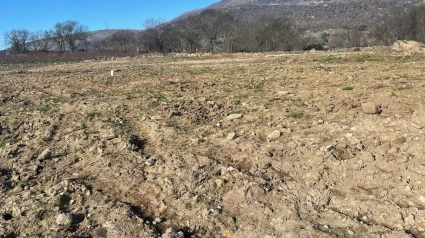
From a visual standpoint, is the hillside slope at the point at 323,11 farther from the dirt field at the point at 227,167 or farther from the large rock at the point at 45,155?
the large rock at the point at 45,155

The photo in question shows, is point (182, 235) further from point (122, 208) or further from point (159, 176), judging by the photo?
point (159, 176)

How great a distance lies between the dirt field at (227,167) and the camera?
351 cm

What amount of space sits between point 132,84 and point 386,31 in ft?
123

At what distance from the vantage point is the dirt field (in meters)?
3.51

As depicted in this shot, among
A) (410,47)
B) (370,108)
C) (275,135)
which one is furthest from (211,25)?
(275,135)

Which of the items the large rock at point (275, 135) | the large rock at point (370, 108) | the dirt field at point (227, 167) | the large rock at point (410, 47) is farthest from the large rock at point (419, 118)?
the large rock at point (410, 47)

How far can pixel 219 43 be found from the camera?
151 ft

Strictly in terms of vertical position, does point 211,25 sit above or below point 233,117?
above

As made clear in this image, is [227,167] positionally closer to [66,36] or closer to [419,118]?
[419,118]

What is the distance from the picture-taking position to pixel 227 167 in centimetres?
444

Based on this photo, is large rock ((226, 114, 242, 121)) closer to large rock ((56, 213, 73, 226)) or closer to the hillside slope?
large rock ((56, 213, 73, 226))

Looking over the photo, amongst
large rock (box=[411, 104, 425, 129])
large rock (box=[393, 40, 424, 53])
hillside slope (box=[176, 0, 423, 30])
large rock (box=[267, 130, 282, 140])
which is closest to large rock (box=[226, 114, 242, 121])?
large rock (box=[267, 130, 282, 140])

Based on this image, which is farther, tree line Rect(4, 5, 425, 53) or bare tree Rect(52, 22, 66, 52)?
bare tree Rect(52, 22, 66, 52)

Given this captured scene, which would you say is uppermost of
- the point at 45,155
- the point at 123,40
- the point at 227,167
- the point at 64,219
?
the point at 123,40
